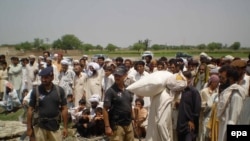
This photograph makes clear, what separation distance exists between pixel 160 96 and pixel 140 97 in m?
3.03

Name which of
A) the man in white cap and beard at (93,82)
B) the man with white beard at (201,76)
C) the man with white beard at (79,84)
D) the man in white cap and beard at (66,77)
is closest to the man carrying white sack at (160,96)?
the man with white beard at (201,76)

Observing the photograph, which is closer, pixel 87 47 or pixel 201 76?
pixel 201 76

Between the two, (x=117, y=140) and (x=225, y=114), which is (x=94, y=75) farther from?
(x=225, y=114)

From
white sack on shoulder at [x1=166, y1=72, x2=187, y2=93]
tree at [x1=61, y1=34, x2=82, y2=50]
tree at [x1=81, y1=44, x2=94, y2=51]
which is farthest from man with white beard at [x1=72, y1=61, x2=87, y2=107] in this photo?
tree at [x1=81, y1=44, x2=94, y2=51]

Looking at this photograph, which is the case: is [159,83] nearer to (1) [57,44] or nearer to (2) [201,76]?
(2) [201,76]

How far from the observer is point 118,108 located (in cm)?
470

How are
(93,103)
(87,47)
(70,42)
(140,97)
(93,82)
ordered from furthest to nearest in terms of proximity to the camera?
(87,47) → (70,42) → (93,82) → (93,103) → (140,97)

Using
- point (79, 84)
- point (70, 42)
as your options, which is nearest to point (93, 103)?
point (79, 84)

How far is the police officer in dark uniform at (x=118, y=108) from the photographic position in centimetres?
465

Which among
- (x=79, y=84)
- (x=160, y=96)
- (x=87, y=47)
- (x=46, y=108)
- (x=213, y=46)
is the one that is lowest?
(x=213, y=46)

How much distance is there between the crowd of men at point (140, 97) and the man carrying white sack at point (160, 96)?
23.3 inches

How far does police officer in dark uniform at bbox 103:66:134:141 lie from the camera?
15.3 feet

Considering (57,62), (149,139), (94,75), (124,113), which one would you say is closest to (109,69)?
(94,75)

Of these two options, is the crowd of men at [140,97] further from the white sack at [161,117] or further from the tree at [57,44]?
the tree at [57,44]
